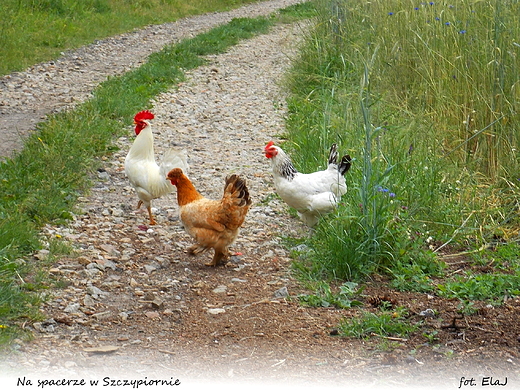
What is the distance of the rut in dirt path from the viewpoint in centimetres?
954

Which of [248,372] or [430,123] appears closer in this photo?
[248,372]

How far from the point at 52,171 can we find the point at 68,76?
5784 mm

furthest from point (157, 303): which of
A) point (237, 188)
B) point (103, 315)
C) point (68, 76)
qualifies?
point (68, 76)

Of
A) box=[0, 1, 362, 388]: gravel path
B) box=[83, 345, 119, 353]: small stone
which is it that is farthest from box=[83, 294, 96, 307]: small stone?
box=[83, 345, 119, 353]: small stone

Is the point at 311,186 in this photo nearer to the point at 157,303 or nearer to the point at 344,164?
the point at 344,164

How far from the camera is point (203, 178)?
802cm

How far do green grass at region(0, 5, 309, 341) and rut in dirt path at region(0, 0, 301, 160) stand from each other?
16.5 inches

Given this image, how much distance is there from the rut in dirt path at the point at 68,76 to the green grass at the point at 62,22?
1.11ft

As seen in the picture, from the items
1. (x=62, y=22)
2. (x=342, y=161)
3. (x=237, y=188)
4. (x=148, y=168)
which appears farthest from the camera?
(x=62, y=22)

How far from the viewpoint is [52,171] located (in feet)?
23.7

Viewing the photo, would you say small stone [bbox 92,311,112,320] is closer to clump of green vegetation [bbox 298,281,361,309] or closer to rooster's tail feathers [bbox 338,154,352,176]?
clump of green vegetation [bbox 298,281,361,309]

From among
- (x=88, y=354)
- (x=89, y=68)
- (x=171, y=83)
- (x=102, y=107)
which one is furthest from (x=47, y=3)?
(x=88, y=354)

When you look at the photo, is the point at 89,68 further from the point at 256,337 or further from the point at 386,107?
the point at 256,337

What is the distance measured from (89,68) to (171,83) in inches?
78.1
